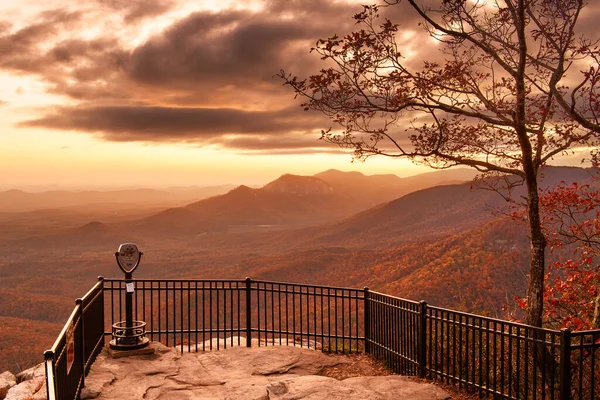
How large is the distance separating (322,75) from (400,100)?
1623mm

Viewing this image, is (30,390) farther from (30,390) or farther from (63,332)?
(63,332)

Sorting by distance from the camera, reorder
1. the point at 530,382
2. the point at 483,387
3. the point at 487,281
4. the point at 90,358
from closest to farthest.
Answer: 1. the point at 483,387
2. the point at 90,358
3. the point at 530,382
4. the point at 487,281

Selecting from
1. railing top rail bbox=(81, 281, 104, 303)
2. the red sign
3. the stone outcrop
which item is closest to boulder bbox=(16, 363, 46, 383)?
the stone outcrop

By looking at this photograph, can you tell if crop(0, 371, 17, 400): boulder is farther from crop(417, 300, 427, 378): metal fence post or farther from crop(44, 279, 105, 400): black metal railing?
crop(417, 300, 427, 378): metal fence post

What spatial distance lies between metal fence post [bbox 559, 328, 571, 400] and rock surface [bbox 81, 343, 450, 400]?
173 cm

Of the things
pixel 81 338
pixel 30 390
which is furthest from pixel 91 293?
pixel 30 390

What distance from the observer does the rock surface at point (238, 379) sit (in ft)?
26.2

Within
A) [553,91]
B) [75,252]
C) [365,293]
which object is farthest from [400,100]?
[75,252]

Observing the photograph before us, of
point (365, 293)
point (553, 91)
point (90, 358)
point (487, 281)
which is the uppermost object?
point (553, 91)

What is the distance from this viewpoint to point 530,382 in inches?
388

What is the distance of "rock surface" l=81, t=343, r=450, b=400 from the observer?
7.98 metres

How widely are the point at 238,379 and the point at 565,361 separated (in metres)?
5.29

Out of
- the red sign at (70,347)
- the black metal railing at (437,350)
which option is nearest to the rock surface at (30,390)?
the red sign at (70,347)

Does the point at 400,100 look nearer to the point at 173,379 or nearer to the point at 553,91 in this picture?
the point at 553,91
